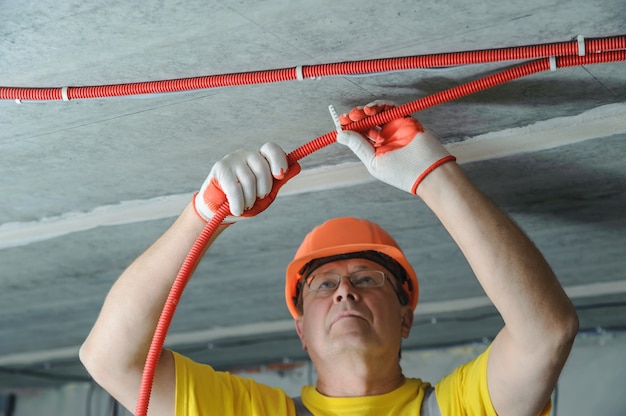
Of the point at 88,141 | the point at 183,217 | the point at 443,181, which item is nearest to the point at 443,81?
the point at 443,181

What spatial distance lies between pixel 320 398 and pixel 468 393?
1.36 feet

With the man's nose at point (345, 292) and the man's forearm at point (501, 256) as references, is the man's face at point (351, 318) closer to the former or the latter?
the man's nose at point (345, 292)

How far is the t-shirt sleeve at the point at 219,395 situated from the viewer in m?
1.90

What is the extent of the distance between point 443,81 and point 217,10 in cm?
51

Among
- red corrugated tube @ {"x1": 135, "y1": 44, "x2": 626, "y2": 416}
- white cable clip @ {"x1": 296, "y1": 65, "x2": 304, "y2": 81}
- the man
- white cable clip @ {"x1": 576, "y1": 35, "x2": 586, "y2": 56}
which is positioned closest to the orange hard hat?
the man

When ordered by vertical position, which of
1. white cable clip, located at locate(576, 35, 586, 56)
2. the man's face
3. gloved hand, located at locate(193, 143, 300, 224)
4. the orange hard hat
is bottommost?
the man's face

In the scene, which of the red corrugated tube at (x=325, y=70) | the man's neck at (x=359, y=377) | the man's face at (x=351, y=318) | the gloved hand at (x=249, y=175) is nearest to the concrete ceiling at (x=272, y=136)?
the red corrugated tube at (x=325, y=70)

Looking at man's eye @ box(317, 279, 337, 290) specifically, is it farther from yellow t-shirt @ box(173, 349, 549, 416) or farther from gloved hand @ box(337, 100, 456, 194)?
gloved hand @ box(337, 100, 456, 194)

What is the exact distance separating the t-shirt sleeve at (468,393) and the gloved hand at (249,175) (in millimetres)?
655

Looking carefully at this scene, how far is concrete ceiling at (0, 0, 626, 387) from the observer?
1412mm

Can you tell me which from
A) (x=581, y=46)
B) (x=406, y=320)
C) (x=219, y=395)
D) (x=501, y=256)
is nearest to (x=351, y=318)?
(x=406, y=320)

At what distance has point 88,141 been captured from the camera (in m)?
1.84

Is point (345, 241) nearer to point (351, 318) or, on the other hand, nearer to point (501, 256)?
point (351, 318)

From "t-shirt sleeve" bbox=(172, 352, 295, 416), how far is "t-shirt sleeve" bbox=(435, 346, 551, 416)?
1.30 feet
